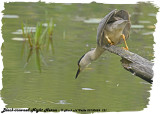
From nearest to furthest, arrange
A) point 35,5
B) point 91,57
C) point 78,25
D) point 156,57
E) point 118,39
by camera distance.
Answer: point 156,57
point 118,39
point 91,57
point 78,25
point 35,5

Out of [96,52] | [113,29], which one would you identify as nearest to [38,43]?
[96,52]

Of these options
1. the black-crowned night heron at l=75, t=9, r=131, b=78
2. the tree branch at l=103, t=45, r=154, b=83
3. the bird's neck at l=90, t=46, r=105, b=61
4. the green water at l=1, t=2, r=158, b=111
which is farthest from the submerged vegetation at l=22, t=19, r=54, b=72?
the tree branch at l=103, t=45, r=154, b=83

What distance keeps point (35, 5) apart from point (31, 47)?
6.23 m

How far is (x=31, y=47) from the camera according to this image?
35.8 ft

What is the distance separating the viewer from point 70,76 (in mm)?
8969

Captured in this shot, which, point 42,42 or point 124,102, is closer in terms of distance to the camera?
point 124,102

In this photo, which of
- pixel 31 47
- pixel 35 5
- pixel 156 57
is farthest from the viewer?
pixel 35 5

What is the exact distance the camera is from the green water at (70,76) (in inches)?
300

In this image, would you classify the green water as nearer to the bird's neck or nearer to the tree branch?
the bird's neck

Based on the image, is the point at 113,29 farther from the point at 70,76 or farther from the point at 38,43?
the point at 38,43

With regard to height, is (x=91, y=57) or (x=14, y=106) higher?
(x=91, y=57)

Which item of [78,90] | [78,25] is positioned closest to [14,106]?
[78,90]

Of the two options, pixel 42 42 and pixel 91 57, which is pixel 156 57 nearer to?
pixel 91 57

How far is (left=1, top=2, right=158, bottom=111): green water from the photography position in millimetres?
7629
